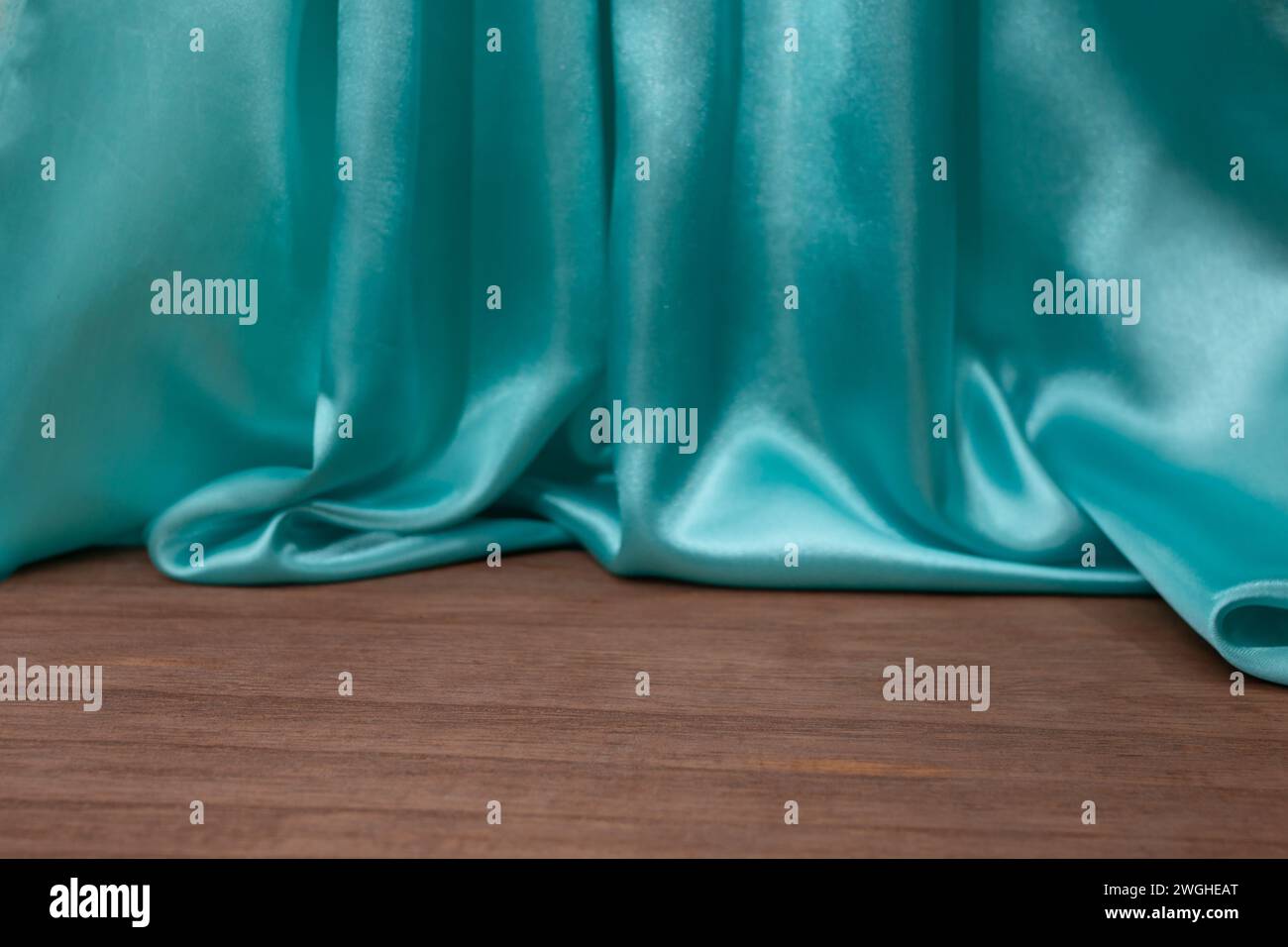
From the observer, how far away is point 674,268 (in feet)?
4.02

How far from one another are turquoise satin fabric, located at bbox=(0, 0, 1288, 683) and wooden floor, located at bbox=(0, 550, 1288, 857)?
0.29 ft

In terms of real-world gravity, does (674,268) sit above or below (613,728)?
above

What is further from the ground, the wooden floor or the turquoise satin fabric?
the turquoise satin fabric

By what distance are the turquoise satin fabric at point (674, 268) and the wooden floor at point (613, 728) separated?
0.29 feet

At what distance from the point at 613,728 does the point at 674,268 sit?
503mm

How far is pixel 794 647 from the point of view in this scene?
104cm

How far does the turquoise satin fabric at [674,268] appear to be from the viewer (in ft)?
3.91

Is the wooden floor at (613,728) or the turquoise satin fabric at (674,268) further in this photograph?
the turquoise satin fabric at (674,268)

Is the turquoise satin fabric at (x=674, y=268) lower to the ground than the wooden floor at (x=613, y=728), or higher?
higher

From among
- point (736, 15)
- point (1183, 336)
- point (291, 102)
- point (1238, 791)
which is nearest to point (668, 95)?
point (736, 15)

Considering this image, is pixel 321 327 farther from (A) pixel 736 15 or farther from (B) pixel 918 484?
(B) pixel 918 484

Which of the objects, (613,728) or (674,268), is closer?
(613,728)

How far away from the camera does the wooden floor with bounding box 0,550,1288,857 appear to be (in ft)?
2.41

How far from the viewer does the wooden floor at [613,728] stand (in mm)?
734
